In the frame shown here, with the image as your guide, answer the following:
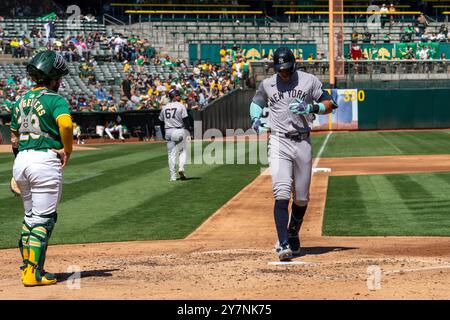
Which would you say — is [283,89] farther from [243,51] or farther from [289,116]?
[243,51]

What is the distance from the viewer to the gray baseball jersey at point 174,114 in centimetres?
1956

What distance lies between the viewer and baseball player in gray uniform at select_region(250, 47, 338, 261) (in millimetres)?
9391

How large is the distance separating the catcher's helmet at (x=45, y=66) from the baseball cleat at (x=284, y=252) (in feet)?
9.37

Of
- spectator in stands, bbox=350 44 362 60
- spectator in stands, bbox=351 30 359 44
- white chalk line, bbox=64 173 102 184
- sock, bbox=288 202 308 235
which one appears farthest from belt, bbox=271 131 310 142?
spectator in stands, bbox=351 30 359 44

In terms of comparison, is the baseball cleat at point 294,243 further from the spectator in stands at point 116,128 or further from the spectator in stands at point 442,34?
the spectator in stands at point 442,34

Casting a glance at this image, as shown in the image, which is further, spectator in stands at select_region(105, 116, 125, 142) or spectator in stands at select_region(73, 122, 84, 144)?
spectator in stands at select_region(105, 116, 125, 142)

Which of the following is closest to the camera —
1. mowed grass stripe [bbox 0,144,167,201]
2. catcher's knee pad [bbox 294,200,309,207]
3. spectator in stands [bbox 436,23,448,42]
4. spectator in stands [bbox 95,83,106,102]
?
catcher's knee pad [bbox 294,200,309,207]

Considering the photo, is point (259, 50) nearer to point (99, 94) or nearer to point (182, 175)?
point (99, 94)

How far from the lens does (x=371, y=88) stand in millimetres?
48562

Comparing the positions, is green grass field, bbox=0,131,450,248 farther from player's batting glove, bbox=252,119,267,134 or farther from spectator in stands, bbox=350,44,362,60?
spectator in stands, bbox=350,44,362,60

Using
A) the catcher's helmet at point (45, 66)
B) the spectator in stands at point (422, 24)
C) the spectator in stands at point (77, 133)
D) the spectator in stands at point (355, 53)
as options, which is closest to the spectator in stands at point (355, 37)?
the spectator in stands at point (355, 53)

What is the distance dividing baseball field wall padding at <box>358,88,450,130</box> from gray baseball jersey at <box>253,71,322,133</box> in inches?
1553

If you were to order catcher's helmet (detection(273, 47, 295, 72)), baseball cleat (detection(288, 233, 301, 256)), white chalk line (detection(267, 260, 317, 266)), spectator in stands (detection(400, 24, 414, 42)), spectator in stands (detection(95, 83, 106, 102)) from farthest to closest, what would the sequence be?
spectator in stands (detection(400, 24, 414, 42)) → spectator in stands (detection(95, 83, 106, 102)) → baseball cleat (detection(288, 233, 301, 256)) → catcher's helmet (detection(273, 47, 295, 72)) → white chalk line (detection(267, 260, 317, 266))

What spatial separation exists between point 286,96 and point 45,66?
2.73 metres
